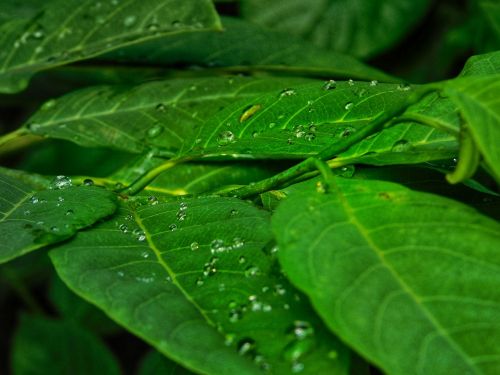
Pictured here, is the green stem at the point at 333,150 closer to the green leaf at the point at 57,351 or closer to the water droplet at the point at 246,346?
the water droplet at the point at 246,346

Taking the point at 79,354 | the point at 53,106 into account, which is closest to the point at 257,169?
the point at 53,106

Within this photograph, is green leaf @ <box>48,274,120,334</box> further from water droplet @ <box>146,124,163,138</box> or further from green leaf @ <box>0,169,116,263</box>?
green leaf @ <box>0,169,116,263</box>


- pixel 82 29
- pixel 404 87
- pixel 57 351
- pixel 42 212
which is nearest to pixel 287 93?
pixel 404 87

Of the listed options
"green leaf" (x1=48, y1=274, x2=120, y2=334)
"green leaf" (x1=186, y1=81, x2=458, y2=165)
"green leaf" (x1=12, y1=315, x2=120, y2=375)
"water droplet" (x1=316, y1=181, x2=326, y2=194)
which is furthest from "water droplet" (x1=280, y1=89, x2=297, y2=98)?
"green leaf" (x1=48, y1=274, x2=120, y2=334)

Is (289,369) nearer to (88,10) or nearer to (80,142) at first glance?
(80,142)

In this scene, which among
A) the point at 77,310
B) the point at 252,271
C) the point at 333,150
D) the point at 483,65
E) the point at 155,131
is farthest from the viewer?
the point at 77,310

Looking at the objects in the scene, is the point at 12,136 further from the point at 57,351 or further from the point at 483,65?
the point at 57,351
